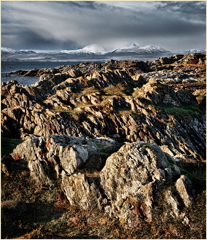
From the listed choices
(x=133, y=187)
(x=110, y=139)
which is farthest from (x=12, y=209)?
(x=110, y=139)

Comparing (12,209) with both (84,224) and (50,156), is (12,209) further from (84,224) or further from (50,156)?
(50,156)

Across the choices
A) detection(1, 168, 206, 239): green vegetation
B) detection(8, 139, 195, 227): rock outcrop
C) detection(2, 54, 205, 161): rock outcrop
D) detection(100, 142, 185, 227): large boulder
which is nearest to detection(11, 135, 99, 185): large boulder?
detection(8, 139, 195, 227): rock outcrop

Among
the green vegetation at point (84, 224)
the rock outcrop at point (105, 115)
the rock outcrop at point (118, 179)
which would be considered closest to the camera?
the green vegetation at point (84, 224)

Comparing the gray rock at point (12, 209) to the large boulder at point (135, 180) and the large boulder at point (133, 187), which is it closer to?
the large boulder at point (133, 187)

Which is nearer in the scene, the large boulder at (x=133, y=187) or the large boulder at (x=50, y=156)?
the large boulder at (x=133, y=187)

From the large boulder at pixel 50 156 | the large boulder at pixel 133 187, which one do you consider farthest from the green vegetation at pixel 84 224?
the large boulder at pixel 50 156

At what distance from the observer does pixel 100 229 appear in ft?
64.6

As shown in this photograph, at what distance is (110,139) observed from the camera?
4153 centimetres

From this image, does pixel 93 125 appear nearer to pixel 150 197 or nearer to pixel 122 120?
pixel 122 120

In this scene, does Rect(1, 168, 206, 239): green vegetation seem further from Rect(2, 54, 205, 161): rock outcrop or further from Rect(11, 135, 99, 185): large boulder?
Rect(2, 54, 205, 161): rock outcrop

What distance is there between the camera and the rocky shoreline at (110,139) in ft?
72.2

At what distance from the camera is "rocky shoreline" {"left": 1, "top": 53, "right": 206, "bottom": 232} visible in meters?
22.0

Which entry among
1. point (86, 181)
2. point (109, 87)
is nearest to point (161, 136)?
point (109, 87)

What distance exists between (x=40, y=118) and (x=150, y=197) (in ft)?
115
